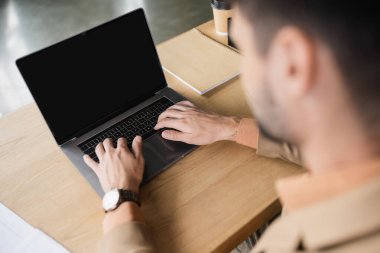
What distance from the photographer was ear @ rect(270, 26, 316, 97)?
0.47 m

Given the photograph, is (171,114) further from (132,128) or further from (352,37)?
(352,37)

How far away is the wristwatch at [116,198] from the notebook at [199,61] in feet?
1.44

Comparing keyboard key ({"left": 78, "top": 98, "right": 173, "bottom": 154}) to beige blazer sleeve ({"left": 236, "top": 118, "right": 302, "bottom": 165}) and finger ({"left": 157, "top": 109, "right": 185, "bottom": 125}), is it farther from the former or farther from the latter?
beige blazer sleeve ({"left": 236, "top": 118, "right": 302, "bottom": 165})

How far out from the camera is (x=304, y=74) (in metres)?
0.47

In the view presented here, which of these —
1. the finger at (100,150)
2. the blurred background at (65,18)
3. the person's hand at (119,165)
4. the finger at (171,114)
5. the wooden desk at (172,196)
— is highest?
the finger at (171,114)

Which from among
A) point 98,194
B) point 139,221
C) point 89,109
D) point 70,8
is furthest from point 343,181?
point 70,8

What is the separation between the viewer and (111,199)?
84cm

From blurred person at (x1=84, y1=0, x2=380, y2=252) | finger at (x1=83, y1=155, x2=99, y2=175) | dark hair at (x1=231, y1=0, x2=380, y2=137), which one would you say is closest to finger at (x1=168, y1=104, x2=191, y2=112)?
finger at (x1=83, y1=155, x2=99, y2=175)

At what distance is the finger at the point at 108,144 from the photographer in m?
0.96

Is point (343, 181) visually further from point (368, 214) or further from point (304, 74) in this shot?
point (304, 74)

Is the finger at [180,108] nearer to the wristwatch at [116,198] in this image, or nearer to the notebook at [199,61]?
the notebook at [199,61]

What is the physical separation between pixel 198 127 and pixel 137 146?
0.17 m

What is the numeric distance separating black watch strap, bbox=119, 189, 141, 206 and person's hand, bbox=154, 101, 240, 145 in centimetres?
20

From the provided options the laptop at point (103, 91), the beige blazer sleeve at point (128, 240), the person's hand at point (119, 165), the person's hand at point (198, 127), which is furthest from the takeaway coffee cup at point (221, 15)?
the beige blazer sleeve at point (128, 240)
